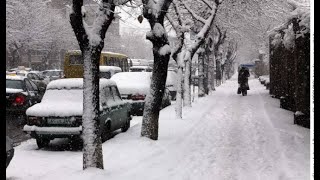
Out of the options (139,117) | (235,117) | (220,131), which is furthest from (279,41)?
(220,131)

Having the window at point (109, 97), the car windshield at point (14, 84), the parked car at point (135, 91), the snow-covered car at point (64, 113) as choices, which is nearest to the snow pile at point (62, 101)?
the snow-covered car at point (64, 113)

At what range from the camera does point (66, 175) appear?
7461 millimetres

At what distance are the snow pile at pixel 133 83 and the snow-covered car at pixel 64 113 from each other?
16.2 feet

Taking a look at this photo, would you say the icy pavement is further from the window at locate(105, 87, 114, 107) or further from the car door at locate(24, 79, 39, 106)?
the car door at locate(24, 79, 39, 106)

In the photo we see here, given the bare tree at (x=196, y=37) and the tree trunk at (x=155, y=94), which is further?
the bare tree at (x=196, y=37)

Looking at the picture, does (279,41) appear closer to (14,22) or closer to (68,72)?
(68,72)

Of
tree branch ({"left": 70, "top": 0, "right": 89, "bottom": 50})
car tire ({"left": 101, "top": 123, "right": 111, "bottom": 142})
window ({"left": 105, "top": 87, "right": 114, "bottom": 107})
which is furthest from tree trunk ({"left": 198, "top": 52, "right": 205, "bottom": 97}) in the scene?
tree branch ({"left": 70, "top": 0, "right": 89, "bottom": 50})

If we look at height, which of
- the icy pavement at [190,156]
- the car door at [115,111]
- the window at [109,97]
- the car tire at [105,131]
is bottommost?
the icy pavement at [190,156]

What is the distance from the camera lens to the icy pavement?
7699mm

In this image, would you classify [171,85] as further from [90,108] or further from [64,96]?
[90,108]

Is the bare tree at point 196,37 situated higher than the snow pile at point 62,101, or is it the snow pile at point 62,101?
the bare tree at point 196,37

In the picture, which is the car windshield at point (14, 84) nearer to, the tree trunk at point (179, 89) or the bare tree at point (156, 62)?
the tree trunk at point (179, 89)

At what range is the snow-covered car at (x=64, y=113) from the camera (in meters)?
9.88
